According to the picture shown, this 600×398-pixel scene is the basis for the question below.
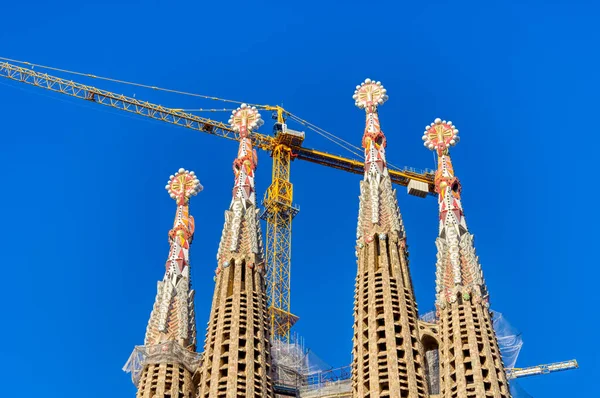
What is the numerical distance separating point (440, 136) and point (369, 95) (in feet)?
14.3

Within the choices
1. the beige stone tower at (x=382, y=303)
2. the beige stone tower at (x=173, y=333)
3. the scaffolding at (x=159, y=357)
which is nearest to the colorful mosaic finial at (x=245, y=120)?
the beige stone tower at (x=173, y=333)

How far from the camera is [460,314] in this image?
41.0 m

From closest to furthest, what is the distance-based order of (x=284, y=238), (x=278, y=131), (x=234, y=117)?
(x=234, y=117), (x=284, y=238), (x=278, y=131)

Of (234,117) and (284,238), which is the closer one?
(234,117)

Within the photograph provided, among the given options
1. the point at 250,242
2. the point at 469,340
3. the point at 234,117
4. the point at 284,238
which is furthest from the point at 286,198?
the point at 469,340

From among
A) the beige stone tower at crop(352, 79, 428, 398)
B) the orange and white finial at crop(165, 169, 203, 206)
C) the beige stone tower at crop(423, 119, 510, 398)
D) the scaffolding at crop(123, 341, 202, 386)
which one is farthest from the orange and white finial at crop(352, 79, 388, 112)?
the scaffolding at crop(123, 341, 202, 386)

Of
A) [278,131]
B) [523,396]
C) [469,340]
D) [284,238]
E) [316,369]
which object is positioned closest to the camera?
[469,340]

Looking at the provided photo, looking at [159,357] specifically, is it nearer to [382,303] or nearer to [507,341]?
[382,303]

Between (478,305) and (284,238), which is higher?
(284,238)

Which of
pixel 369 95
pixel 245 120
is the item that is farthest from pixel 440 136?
pixel 245 120

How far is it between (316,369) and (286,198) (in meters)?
12.4

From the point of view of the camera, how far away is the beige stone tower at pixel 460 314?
1511 inches

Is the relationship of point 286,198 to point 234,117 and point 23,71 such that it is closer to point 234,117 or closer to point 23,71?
point 234,117

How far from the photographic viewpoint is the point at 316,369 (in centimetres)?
4928
